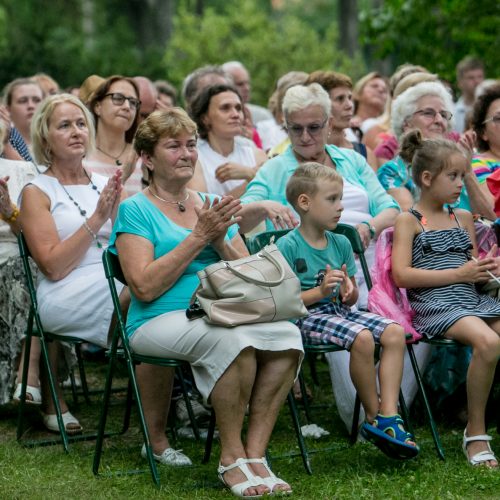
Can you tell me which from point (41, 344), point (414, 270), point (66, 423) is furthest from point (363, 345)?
point (66, 423)

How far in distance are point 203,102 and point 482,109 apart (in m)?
1.87

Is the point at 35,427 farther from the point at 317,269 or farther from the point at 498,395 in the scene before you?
the point at 498,395

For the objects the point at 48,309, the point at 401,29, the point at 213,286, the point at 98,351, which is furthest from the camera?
the point at 401,29

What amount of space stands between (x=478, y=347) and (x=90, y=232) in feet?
6.98

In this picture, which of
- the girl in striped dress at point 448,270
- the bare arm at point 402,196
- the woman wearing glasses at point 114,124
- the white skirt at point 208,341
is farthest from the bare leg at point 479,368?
the woman wearing glasses at point 114,124

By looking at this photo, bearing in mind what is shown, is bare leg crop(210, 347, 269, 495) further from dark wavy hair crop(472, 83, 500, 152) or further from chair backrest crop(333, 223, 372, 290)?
dark wavy hair crop(472, 83, 500, 152)

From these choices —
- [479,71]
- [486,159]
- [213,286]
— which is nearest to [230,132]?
[486,159]

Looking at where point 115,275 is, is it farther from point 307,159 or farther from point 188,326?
point 307,159

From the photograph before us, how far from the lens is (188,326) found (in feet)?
16.6

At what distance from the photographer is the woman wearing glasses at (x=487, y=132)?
706 cm

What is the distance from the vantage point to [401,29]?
543 inches

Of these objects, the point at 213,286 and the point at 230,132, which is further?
the point at 230,132

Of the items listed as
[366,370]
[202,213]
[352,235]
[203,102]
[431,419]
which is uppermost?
[203,102]

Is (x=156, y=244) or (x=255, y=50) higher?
(x=156, y=244)
